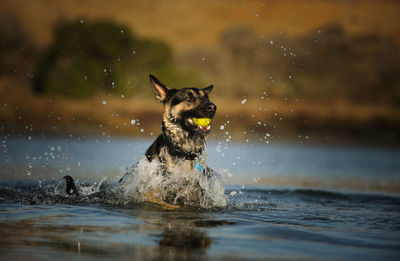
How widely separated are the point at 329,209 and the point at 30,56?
35133 mm

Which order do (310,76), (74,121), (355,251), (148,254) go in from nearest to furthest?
(148,254) < (355,251) < (74,121) < (310,76)

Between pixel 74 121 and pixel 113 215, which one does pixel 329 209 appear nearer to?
pixel 113 215

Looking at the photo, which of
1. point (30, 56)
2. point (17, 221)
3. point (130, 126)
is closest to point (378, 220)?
point (17, 221)

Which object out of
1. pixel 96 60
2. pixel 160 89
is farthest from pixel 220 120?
pixel 160 89

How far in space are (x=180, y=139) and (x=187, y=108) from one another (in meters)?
0.51

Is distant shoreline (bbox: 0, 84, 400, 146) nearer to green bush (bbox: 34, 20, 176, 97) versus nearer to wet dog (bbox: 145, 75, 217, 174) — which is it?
green bush (bbox: 34, 20, 176, 97)

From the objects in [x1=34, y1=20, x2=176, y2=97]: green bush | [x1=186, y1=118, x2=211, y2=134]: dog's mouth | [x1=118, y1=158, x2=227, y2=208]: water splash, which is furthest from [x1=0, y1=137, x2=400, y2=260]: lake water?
[x1=34, y1=20, x2=176, y2=97]: green bush

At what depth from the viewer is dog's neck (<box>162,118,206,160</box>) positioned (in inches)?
359

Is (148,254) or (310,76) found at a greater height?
(310,76)

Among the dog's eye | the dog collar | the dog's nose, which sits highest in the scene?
the dog's eye

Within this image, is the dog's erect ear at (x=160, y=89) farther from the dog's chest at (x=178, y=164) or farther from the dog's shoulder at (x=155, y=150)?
the dog's chest at (x=178, y=164)

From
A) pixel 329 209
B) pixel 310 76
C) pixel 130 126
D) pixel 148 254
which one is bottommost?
pixel 148 254

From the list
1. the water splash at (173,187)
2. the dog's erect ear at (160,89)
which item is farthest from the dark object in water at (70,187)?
the dog's erect ear at (160,89)

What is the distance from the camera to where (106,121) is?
35.0 meters
